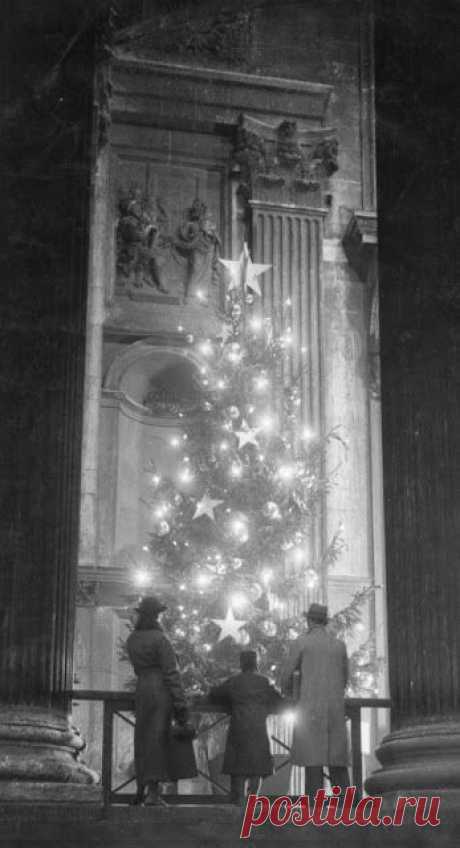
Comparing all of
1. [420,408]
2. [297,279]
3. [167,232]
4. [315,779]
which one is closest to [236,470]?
[297,279]

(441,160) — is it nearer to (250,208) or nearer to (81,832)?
(81,832)

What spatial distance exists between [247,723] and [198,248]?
984 centimetres

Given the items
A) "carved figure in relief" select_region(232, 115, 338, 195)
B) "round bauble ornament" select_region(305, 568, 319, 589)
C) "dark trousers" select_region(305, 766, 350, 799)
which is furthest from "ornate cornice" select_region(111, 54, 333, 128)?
"dark trousers" select_region(305, 766, 350, 799)

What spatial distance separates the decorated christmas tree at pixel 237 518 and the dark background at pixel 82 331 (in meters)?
6.24

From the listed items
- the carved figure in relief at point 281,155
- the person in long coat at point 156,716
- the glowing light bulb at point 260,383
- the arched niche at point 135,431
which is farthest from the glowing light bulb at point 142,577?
the carved figure in relief at point 281,155

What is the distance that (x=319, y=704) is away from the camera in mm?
8391

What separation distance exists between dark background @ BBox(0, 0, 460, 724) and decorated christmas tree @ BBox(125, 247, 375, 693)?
20.5ft

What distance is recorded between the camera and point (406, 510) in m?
6.70

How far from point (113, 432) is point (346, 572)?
11.1 ft

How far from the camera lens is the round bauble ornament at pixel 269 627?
44.4ft

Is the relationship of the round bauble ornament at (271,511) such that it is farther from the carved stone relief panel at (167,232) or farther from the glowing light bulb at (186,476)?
the carved stone relief panel at (167,232)

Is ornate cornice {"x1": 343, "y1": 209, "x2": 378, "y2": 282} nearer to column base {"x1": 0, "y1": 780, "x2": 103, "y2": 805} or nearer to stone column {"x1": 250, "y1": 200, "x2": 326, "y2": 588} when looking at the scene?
stone column {"x1": 250, "y1": 200, "x2": 326, "y2": 588}

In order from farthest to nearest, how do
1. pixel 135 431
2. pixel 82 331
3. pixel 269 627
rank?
pixel 135 431, pixel 269 627, pixel 82 331

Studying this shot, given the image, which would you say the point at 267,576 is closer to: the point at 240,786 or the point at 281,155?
the point at 240,786
